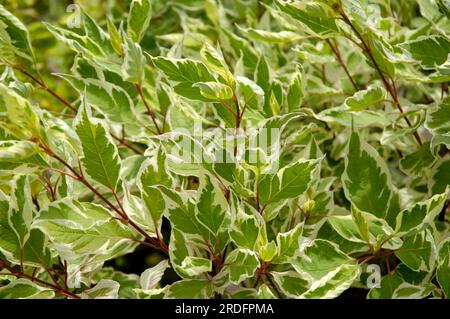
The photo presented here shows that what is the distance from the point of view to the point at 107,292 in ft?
2.15

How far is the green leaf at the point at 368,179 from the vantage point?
0.65 m

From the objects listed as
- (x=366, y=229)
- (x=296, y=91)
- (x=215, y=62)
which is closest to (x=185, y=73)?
(x=215, y=62)

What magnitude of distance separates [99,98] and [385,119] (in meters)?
0.37

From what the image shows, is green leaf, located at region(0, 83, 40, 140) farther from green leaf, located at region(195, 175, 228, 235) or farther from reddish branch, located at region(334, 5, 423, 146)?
reddish branch, located at region(334, 5, 423, 146)

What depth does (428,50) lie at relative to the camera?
0.64 m

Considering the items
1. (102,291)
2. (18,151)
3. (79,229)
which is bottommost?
(102,291)

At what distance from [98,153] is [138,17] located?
220 mm

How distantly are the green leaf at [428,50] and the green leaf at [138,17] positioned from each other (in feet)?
1.04

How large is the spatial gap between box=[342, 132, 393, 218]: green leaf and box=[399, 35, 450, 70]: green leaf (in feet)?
0.37

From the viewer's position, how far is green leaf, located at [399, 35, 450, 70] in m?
0.64

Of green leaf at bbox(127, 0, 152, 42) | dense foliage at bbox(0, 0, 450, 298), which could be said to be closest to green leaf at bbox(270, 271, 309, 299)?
dense foliage at bbox(0, 0, 450, 298)

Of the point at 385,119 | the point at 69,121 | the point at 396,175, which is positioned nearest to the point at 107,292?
the point at 69,121

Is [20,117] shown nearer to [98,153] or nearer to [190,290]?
[98,153]

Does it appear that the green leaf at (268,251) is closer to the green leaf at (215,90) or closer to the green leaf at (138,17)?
the green leaf at (215,90)
